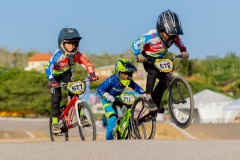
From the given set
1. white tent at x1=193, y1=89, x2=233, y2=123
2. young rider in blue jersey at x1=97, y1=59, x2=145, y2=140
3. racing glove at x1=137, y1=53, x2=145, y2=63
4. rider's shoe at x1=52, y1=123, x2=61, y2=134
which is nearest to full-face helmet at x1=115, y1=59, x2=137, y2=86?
young rider in blue jersey at x1=97, y1=59, x2=145, y2=140

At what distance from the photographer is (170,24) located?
37.1ft

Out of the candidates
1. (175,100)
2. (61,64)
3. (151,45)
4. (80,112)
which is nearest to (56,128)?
(80,112)

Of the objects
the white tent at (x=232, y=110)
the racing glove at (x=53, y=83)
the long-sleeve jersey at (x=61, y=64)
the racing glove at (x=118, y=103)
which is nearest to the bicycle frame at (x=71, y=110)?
the racing glove at (x=53, y=83)

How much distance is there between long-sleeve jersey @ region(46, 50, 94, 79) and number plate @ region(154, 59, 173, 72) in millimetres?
1405

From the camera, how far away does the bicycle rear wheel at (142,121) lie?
12.1m

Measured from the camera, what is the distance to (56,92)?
1241cm

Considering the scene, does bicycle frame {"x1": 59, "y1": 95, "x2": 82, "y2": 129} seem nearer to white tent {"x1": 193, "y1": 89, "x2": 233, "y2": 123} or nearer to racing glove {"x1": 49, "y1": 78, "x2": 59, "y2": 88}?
racing glove {"x1": 49, "y1": 78, "x2": 59, "y2": 88}

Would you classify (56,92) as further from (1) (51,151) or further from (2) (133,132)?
(1) (51,151)

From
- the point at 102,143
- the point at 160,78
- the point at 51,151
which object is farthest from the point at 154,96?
the point at 51,151

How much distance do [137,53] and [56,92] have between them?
5.93ft

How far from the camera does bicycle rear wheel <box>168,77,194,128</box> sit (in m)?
11.5

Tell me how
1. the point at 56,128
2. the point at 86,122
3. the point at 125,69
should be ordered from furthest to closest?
1. the point at 56,128
2. the point at 125,69
3. the point at 86,122

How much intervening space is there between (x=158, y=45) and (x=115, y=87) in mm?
1697

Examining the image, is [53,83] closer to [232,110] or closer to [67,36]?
[67,36]
